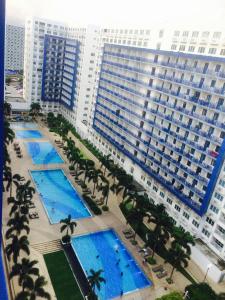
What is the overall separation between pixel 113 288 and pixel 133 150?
42.8 m

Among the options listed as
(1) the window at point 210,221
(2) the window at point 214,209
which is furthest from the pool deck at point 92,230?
(2) the window at point 214,209

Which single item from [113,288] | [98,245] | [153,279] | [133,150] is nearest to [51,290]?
[113,288]

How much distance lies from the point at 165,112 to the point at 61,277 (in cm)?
4418

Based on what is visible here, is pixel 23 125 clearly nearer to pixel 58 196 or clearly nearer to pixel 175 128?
pixel 58 196

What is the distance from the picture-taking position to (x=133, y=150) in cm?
8431

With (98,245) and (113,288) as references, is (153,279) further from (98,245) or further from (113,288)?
(98,245)

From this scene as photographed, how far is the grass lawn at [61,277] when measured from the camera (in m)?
45.7

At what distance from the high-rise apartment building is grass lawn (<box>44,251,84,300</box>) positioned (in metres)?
26.2

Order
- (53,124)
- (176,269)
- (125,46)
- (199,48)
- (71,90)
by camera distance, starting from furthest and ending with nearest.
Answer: (71,90) → (53,124) → (125,46) → (199,48) → (176,269)

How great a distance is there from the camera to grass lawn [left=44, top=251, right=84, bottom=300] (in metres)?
45.7

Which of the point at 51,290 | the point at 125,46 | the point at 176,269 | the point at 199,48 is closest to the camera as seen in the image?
the point at 51,290

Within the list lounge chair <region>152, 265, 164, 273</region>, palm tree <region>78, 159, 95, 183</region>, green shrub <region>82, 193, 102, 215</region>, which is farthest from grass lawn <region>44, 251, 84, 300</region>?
palm tree <region>78, 159, 95, 183</region>

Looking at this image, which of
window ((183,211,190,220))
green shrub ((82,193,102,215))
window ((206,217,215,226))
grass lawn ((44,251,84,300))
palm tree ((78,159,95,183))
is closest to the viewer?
grass lawn ((44,251,84,300))

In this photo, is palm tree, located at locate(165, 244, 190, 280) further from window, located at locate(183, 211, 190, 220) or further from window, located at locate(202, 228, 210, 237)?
window, located at locate(183, 211, 190, 220)
